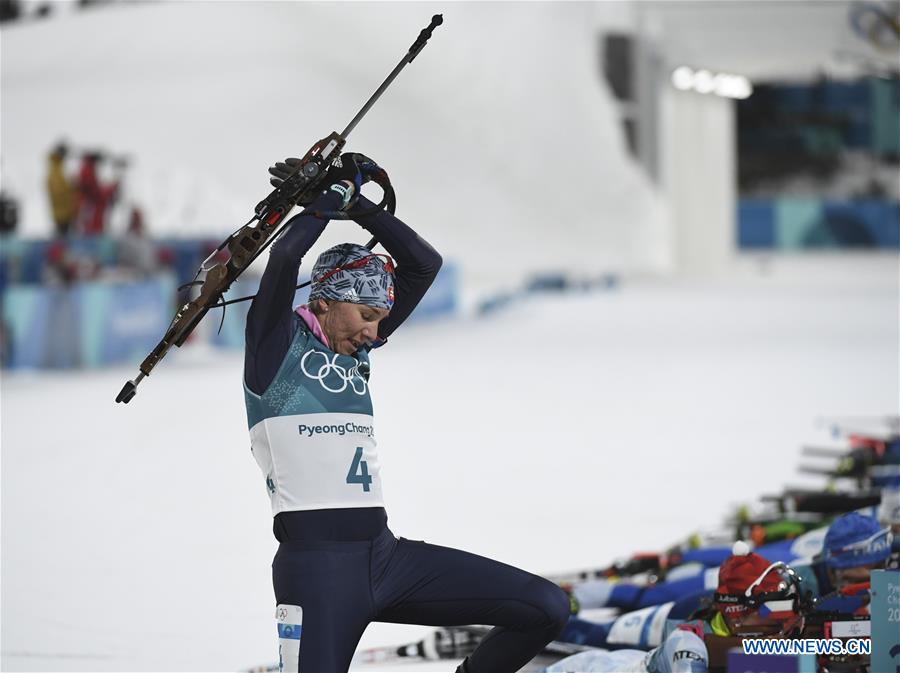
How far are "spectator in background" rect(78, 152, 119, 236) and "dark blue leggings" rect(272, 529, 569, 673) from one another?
16.9 metres

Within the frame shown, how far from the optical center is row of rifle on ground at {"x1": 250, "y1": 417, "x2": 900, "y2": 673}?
4.27 metres

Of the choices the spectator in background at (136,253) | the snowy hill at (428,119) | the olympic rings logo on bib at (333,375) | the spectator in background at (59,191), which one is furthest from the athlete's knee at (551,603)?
the snowy hill at (428,119)

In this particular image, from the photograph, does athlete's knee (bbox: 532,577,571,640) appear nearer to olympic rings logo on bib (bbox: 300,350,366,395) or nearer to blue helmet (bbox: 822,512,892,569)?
olympic rings logo on bib (bbox: 300,350,366,395)

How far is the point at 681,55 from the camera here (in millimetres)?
36875

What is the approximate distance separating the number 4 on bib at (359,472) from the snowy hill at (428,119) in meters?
34.6

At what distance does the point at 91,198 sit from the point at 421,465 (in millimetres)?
11249

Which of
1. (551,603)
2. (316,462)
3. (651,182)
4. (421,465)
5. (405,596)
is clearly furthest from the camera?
(651,182)

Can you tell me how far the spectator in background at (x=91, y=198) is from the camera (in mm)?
19984

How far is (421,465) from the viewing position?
10320 mm

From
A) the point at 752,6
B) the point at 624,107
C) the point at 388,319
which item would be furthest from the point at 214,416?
the point at 624,107

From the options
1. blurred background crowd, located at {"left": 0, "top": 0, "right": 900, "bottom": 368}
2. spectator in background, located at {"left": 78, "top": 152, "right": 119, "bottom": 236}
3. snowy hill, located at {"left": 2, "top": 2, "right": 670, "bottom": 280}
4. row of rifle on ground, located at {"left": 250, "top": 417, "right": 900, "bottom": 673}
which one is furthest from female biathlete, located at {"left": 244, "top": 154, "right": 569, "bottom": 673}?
snowy hill, located at {"left": 2, "top": 2, "right": 670, "bottom": 280}

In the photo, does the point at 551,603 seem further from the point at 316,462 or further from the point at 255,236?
the point at 255,236

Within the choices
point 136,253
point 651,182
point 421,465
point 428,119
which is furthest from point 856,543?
point 428,119

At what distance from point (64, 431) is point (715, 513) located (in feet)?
19.2
